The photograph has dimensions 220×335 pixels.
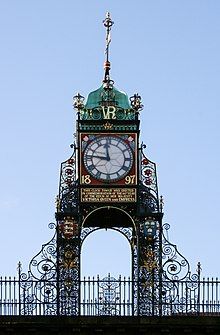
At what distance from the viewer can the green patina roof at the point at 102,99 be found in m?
56.4

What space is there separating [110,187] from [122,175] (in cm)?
59

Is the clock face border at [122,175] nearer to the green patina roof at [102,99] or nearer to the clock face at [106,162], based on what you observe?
the clock face at [106,162]

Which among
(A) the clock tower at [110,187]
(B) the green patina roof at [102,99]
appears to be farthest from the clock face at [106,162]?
(B) the green patina roof at [102,99]

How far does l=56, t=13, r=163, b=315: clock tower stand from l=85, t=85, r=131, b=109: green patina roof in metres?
0.05

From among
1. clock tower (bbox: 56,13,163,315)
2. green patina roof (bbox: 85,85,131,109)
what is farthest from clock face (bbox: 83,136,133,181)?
green patina roof (bbox: 85,85,131,109)

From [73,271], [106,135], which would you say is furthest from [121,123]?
[73,271]

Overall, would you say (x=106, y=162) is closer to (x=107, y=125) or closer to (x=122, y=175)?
(x=122, y=175)

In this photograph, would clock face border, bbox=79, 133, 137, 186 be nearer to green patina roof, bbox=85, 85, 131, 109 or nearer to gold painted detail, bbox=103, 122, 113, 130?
gold painted detail, bbox=103, 122, 113, 130

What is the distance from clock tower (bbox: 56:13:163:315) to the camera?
180ft

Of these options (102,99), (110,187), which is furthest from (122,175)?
(102,99)
